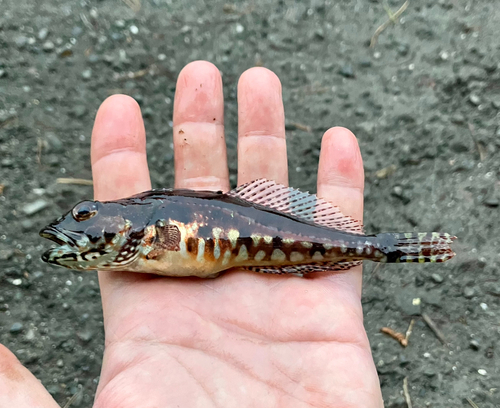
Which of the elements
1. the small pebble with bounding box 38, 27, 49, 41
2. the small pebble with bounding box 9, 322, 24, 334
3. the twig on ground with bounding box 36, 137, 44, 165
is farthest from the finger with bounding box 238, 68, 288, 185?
the small pebble with bounding box 38, 27, 49, 41

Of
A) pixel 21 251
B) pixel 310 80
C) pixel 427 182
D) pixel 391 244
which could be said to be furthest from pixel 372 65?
pixel 21 251

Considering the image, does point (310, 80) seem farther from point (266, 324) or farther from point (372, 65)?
point (266, 324)

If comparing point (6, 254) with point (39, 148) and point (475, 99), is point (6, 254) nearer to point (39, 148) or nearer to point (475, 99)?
point (39, 148)

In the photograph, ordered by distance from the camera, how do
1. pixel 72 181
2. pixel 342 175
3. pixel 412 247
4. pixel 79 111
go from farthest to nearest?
pixel 79 111, pixel 72 181, pixel 342 175, pixel 412 247

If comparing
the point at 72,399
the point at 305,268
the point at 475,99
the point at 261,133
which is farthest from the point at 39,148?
the point at 475,99

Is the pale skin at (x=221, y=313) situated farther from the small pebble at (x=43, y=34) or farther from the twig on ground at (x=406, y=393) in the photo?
the small pebble at (x=43, y=34)

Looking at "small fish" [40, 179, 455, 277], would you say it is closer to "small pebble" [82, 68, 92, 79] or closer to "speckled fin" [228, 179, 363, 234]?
"speckled fin" [228, 179, 363, 234]
